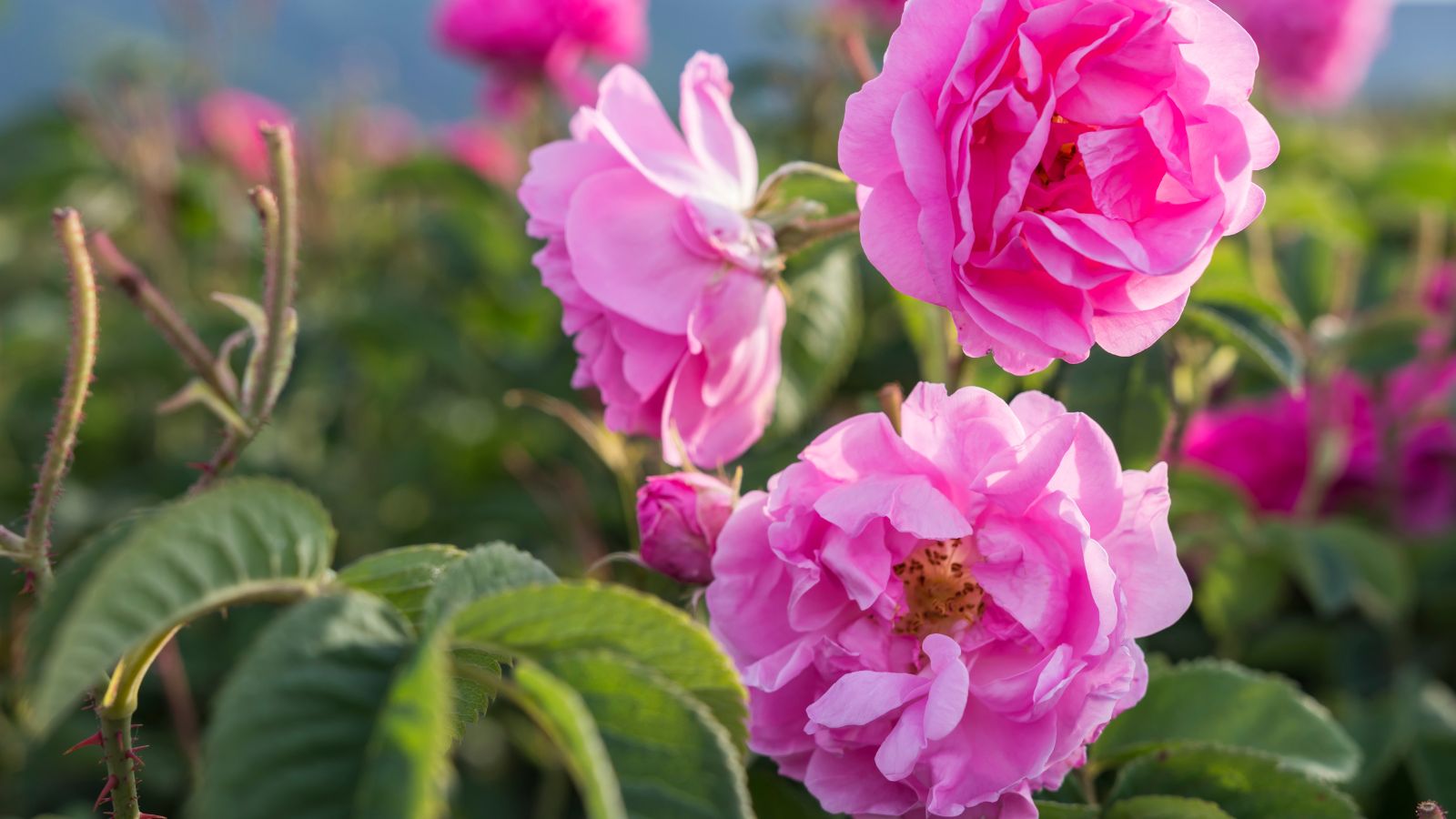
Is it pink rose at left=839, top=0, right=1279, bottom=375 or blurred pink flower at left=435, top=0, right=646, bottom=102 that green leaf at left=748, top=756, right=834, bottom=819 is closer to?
pink rose at left=839, top=0, right=1279, bottom=375

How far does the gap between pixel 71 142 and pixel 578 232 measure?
6.59 feet

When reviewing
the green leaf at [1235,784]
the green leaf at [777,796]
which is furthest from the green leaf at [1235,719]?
the green leaf at [777,796]

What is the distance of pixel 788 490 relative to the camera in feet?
1.90

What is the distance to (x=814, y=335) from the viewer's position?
3.40ft

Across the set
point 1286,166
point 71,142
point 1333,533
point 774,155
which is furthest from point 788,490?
point 71,142

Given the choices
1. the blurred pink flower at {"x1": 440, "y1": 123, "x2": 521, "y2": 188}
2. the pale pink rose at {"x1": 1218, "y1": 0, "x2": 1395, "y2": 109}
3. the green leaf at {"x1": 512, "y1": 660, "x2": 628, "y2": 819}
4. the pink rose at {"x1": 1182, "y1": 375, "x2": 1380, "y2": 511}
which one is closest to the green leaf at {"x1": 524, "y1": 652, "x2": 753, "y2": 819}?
the green leaf at {"x1": 512, "y1": 660, "x2": 628, "y2": 819}

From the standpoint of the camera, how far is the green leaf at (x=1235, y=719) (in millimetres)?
752

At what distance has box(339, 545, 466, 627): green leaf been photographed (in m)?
0.52

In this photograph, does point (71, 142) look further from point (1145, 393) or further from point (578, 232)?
point (1145, 393)

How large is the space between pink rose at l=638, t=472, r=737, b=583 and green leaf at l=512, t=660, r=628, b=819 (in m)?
0.21

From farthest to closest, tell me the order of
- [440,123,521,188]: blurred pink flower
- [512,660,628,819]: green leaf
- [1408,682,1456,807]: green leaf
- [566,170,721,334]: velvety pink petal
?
[440,123,521,188]: blurred pink flower < [1408,682,1456,807]: green leaf < [566,170,721,334]: velvety pink petal < [512,660,628,819]: green leaf

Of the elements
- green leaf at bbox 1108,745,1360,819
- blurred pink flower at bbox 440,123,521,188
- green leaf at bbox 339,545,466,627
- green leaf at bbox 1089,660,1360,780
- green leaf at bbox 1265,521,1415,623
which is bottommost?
blurred pink flower at bbox 440,123,521,188

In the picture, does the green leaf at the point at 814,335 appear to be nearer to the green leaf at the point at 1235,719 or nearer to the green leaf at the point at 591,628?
the green leaf at the point at 1235,719

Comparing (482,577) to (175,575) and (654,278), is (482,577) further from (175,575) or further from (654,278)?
(654,278)
